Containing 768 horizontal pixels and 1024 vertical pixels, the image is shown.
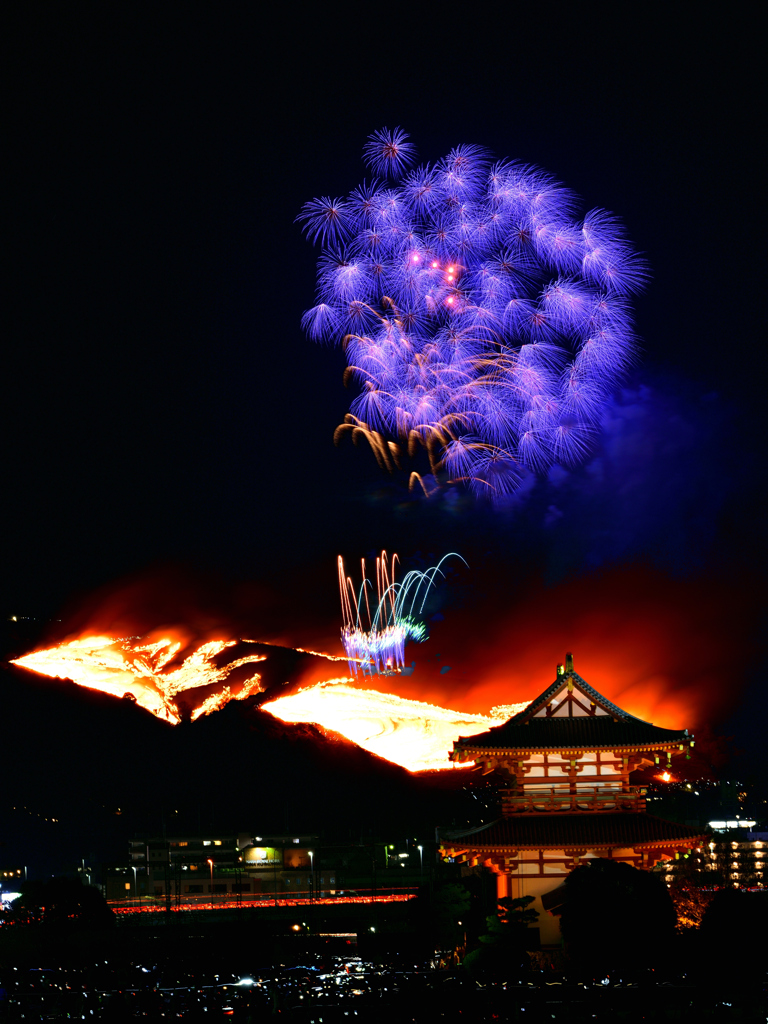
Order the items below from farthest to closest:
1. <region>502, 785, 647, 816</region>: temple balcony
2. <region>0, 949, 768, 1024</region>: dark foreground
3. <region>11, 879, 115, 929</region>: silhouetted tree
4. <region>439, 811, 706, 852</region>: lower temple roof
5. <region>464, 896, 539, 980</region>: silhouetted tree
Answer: <region>11, 879, 115, 929</region>: silhouetted tree
<region>502, 785, 647, 816</region>: temple balcony
<region>439, 811, 706, 852</region>: lower temple roof
<region>464, 896, 539, 980</region>: silhouetted tree
<region>0, 949, 768, 1024</region>: dark foreground

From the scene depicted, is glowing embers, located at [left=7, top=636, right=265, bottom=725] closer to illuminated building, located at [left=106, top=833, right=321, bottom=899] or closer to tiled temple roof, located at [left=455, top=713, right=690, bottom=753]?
illuminated building, located at [left=106, top=833, right=321, bottom=899]

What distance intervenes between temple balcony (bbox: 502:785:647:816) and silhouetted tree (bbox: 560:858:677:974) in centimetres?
455

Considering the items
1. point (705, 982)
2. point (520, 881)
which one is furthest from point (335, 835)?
point (705, 982)

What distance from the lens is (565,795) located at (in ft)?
86.4

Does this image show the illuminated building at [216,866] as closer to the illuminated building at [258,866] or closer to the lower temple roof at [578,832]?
the illuminated building at [258,866]

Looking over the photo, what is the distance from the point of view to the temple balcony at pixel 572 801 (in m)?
26.2

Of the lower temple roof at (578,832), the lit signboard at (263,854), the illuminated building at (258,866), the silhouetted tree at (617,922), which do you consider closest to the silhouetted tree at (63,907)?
the illuminated building at (258,866)

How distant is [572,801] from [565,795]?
0.22m

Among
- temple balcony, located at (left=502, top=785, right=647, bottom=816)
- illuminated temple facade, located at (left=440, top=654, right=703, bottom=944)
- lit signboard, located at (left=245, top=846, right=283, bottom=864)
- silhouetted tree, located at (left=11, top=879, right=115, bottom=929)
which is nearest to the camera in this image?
illuminated temple facade, located at (left=440, top=654, right=703, bottom=944)

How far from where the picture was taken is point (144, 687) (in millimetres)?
54594

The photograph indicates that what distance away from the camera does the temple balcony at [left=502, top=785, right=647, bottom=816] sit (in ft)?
85.9

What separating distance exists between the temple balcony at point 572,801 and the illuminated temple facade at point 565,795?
2 cm

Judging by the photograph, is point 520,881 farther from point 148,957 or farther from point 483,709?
point 483,709

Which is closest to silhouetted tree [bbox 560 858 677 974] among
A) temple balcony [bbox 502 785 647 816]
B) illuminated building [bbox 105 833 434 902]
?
temple balcony [bbox 502 785 647 816]
